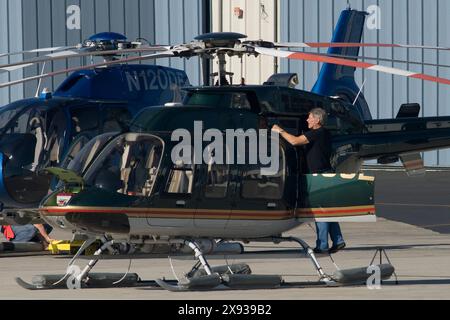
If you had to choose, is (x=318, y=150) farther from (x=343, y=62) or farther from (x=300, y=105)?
(x=343, y=62)

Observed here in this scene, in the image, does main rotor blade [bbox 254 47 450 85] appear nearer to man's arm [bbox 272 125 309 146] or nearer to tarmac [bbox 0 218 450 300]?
man's arm [bbox 272 125 309 146]

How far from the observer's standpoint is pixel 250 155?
13.0 m

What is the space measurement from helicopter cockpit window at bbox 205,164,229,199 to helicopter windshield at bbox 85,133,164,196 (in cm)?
54

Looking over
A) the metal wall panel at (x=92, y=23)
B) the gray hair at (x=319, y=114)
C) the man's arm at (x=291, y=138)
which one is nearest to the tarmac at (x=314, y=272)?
the man's arm at (x=291, y=138)

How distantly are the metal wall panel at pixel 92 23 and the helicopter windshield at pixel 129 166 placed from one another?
72.1ft

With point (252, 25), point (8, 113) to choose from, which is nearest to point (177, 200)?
point (8, 113)

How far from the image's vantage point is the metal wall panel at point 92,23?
35.0 m

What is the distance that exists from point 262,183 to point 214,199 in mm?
580

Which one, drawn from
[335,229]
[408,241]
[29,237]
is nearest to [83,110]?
[29,237]

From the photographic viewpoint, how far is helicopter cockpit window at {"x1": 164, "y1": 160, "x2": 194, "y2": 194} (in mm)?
12688

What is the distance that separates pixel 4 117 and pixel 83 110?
100cm

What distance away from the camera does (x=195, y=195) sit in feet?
41.8

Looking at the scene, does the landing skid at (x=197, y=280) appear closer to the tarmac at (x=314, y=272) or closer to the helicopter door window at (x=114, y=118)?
the tarmac at (x=314, y=272)
